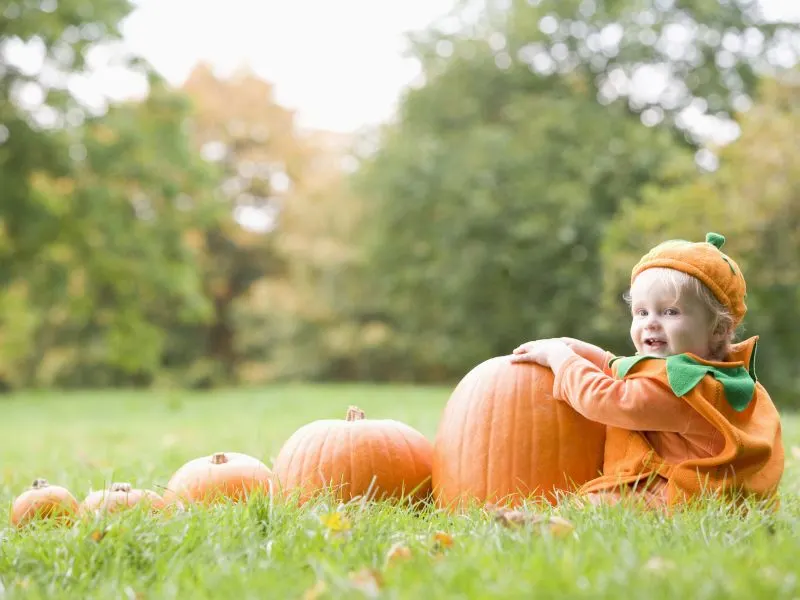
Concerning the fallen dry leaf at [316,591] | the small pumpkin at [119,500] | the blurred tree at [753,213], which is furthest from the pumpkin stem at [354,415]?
the blurred tree at [753,213]

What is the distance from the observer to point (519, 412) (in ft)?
10.6

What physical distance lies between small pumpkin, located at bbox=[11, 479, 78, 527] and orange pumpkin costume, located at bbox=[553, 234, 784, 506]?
6.24 ft

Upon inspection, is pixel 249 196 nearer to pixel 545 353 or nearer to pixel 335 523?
pixel 545 353

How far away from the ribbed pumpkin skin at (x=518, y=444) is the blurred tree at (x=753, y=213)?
9.06 meters

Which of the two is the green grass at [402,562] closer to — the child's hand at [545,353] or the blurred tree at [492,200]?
the child's hand at [545,353]

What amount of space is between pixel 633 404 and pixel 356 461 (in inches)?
45.0

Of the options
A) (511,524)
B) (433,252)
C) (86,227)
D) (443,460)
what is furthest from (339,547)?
(433,252)

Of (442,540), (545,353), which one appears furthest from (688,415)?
(442,540)

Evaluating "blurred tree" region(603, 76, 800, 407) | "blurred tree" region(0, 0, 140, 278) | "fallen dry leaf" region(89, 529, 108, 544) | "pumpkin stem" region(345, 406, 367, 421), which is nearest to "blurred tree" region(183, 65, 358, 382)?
"blurred tree" region(0, 0, 140, 278)

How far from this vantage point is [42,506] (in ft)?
10.2

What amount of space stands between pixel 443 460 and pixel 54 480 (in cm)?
235

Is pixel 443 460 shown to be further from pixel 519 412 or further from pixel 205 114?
pixel 205 114

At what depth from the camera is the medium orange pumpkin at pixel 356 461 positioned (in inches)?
131

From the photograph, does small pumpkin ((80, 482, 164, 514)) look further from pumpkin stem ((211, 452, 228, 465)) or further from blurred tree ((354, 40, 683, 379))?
blurred tree ((354, 40, 683, 379))
